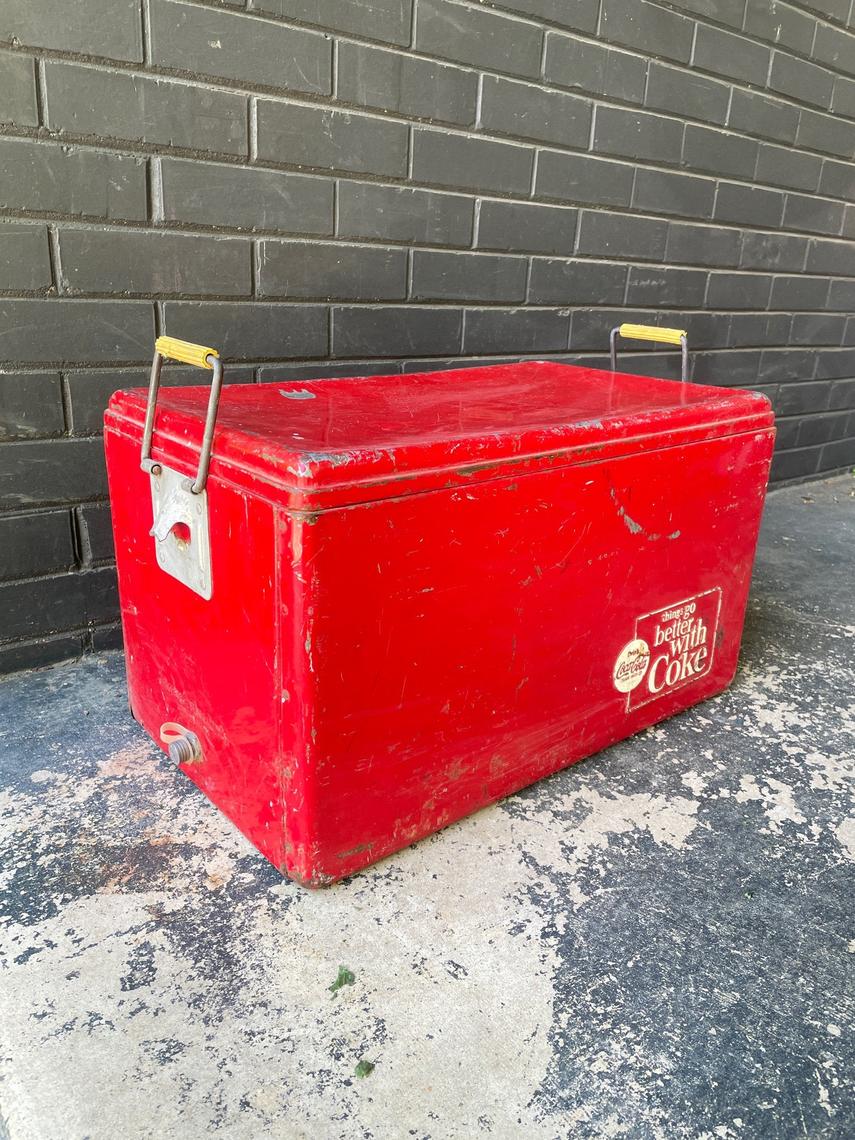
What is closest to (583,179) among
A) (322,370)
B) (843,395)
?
(322,370)

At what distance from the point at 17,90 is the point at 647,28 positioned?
1.85 meters

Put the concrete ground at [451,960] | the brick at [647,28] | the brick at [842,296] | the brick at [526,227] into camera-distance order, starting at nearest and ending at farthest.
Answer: the concrete ground at [451,960]
the brick at [526,227]
the brick at [647,28]
the brick at [842,296]

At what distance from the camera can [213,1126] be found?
88 cm

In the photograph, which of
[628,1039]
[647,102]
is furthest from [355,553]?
[647,102]

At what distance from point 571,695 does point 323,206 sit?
1276mm

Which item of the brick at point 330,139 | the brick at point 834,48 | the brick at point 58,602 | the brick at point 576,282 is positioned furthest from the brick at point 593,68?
the brick at point 58,602

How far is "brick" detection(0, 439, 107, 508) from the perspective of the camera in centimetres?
173

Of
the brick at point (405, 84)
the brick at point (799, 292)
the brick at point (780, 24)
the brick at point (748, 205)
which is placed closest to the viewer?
the brick at point (405, 84)

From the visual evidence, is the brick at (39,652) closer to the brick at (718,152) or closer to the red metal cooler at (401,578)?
the red metal cooler at (401,578)

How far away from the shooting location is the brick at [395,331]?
2092mm

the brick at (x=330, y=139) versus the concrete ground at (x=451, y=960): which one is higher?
the brick at (x=330, y=139)

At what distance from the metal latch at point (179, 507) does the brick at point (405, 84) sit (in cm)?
103

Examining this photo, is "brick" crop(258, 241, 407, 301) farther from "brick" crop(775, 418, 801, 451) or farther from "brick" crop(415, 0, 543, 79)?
"brick" crop(775, 418, 801, 451)

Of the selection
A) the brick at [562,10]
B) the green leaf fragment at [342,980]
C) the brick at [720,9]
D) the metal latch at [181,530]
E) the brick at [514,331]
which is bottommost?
the green leaf fragment at [342,980]
